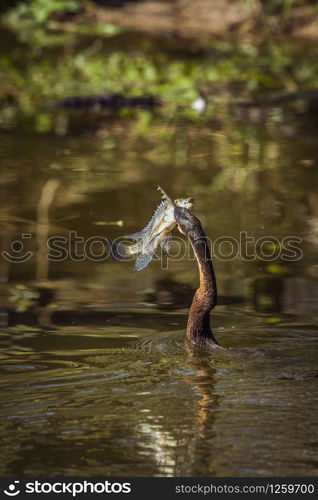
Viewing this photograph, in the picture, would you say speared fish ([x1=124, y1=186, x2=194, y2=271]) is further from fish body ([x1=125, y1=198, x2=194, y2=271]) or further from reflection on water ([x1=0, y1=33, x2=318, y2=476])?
reflection on water ([x1=0, y1=33, x2=318, y2=476])

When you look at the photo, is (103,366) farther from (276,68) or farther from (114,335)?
(276,68)

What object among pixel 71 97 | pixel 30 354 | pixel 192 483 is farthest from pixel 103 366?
pixel 71 97

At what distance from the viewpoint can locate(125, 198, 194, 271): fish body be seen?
629 cm

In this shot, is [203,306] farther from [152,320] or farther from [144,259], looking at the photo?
[152,320]

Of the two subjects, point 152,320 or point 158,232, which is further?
point 152,320

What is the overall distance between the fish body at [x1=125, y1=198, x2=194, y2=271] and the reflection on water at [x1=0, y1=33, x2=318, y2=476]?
0.57 meters

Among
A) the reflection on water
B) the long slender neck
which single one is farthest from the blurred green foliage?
the long slender neck

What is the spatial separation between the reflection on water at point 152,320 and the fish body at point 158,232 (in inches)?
22.3

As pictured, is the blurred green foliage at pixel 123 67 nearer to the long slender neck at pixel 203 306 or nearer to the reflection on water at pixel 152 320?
the reflection on water at pixel 152 320

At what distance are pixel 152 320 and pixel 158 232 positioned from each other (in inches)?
36.2

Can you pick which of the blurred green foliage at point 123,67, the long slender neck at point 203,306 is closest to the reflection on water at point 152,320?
the long slender neck at point 203,306

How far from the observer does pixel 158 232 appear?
20.9 ft

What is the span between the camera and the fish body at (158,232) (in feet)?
20.6

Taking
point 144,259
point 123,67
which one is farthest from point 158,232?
point 123,67
